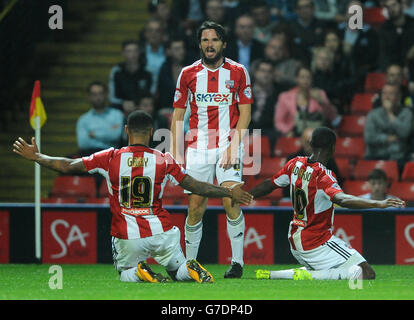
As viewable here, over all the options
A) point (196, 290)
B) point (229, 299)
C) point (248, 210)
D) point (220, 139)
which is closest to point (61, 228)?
point (248, 210)

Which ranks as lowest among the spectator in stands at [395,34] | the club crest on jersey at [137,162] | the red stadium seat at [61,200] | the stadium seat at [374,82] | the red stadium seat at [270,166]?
the red stadium seat at [61,200]

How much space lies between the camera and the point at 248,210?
35.8ft

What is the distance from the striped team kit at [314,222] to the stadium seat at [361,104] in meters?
5.16

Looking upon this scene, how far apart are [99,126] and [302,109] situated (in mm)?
2603

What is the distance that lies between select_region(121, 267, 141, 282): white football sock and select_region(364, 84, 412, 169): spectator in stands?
5250 mm

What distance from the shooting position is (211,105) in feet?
29.3

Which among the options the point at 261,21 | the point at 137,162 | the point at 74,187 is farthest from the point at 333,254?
the point at 261,21

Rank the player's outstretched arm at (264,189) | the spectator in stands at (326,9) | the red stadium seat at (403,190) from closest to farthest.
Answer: the player's outstretched arm at (264,189)
the red stadium seat at (403,190)
the spectator in stands at (326,9)

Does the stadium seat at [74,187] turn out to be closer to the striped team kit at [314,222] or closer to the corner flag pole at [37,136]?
the corner flag pole at [37,136]

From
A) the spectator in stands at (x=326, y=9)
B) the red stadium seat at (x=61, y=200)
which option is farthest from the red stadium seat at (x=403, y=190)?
the red stadium seat at (x=61, y=200)

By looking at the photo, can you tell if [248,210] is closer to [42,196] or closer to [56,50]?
[42,196]

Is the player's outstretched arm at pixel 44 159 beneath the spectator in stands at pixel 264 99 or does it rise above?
beneath

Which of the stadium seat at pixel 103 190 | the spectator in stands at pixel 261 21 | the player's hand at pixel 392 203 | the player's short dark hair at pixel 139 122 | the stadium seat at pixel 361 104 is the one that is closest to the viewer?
the player's hand at pixel 392 203

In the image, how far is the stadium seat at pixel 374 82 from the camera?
542 inches
